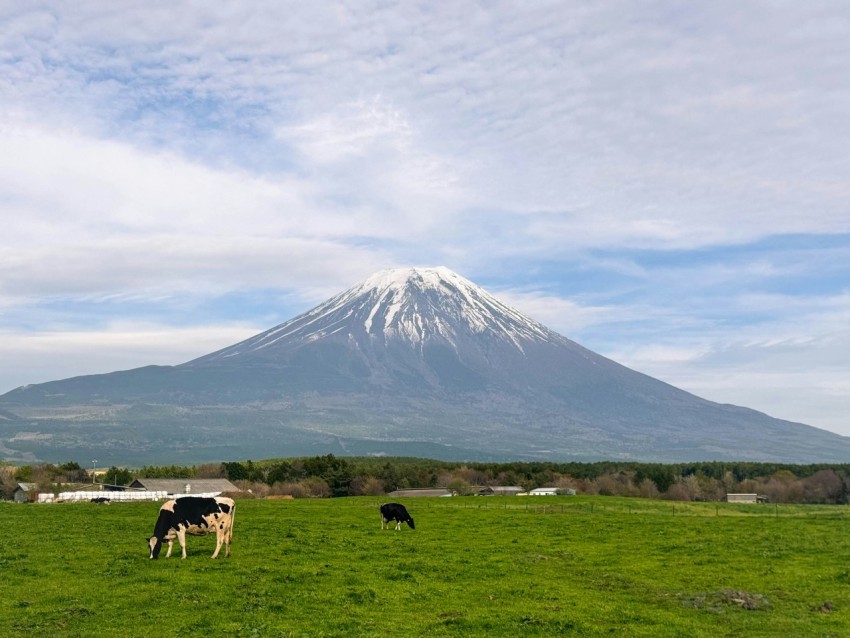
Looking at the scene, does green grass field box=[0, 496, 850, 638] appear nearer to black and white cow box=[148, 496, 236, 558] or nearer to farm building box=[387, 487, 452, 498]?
black and white cow box=[148, 496, 236, 558]

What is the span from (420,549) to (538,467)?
91135 mm

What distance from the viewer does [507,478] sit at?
114 m

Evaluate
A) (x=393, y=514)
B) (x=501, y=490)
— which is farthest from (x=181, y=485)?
(x=393, y=514)

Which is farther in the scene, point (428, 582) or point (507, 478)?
point (507, 478)

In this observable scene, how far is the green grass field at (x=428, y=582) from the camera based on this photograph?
643 inches

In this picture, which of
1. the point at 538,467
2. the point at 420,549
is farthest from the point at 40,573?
the point at 538,467

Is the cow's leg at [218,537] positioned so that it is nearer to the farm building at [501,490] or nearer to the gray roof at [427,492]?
the gray roof at [427,492]

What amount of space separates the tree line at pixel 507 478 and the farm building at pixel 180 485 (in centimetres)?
297

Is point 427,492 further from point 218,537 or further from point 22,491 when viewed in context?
point 218,537

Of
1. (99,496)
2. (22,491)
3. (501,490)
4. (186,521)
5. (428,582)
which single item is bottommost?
(22,491)

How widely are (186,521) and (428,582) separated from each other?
722 centimetres

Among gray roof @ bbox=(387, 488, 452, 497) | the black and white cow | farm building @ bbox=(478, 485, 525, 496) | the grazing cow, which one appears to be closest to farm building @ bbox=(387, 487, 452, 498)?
gray roof @ bbox=(387, 488, 452, 497)

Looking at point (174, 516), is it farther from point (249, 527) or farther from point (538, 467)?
point (538, 467)

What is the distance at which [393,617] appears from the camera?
671 inches
